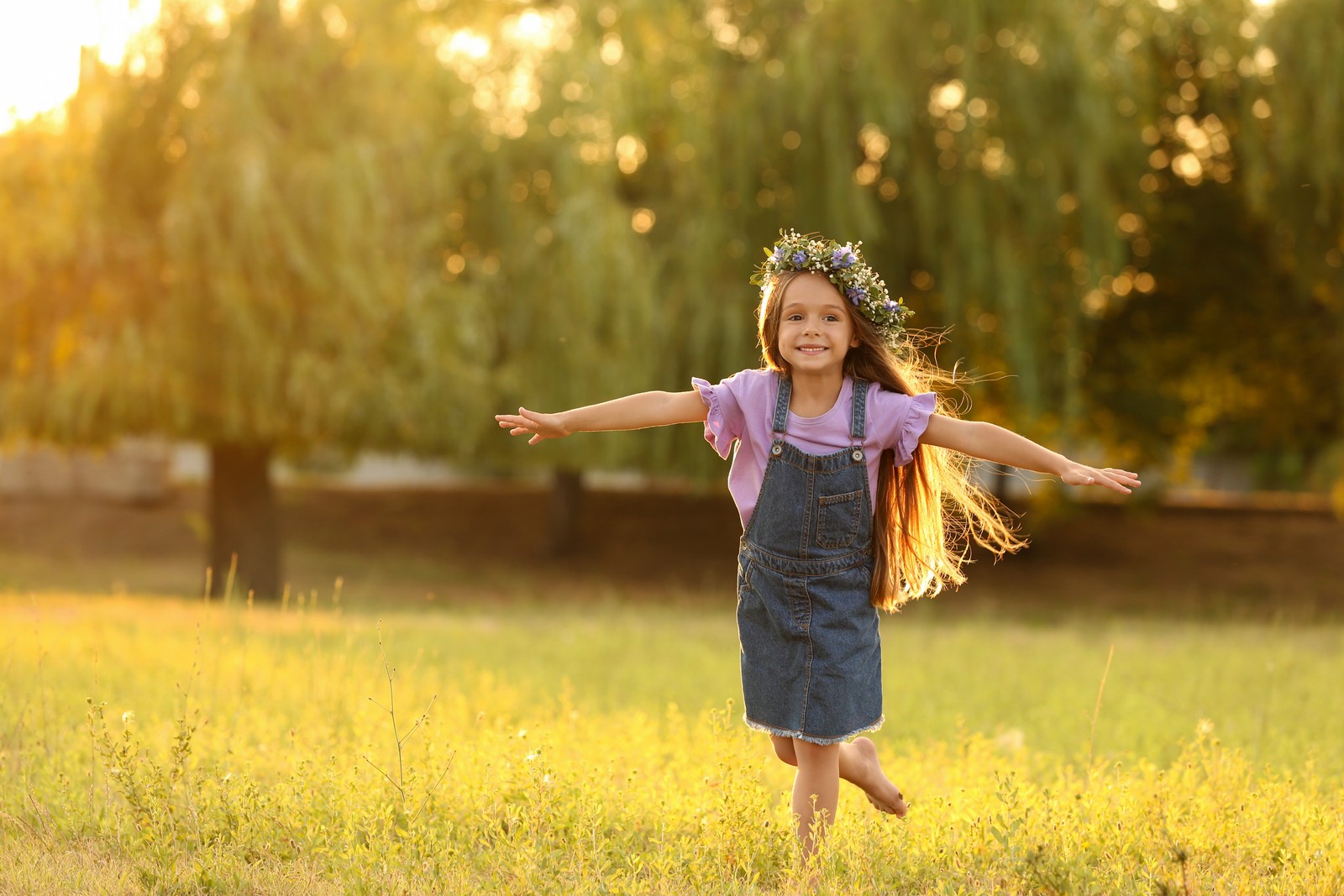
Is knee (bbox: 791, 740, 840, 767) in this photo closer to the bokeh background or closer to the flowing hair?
the flowing hair

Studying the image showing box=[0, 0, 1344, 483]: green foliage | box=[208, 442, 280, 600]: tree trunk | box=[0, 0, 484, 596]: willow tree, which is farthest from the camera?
box=[208, 442, 280, 600]: tree trunk

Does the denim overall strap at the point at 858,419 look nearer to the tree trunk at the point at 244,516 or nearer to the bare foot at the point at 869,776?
the bare foot at the point at 869,776

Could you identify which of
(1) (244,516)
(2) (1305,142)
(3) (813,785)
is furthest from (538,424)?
(2) (1305,142)

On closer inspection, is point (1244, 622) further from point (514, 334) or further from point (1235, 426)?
point (1235, 426)

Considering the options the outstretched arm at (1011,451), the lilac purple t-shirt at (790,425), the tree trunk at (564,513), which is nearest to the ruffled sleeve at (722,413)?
the lilac purple t-shirt at (790,425)

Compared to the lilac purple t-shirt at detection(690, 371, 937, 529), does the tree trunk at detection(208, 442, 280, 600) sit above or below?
below

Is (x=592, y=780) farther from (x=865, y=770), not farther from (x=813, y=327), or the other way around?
(x=813, y=327)

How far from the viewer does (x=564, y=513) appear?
19.1 m

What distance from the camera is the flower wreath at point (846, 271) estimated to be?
3594 millimetres

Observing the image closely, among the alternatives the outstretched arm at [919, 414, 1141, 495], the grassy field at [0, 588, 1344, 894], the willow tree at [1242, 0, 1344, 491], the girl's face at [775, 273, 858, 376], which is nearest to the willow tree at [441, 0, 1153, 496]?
the willow tree at [1242, 0, 1344, 491]

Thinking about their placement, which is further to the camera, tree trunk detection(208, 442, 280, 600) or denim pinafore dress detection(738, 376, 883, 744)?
tree trunk detection(208, 442, 280, 600)

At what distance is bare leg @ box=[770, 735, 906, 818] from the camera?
3693 millimetres

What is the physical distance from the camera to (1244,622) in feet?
41.8

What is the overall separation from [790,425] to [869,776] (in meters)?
1.06
